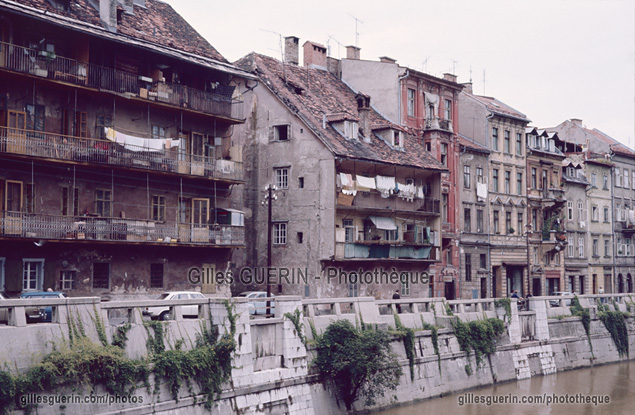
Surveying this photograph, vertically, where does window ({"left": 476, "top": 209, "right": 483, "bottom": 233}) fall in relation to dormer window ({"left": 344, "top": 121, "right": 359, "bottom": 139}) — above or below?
below

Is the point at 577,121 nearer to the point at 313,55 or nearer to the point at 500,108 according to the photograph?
the point at 500,108

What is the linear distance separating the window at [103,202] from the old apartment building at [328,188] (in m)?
11.9

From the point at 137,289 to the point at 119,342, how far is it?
18323 mm

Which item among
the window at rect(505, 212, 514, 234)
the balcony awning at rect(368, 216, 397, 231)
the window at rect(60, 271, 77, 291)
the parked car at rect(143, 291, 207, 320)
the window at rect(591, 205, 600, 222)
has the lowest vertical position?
the parked car at rect(143, 291, 207, 320)

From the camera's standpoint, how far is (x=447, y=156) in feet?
197

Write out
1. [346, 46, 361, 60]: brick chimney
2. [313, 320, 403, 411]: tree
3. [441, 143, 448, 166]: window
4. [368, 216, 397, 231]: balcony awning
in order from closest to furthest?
[313, 320, 403, 411]: tree → [368, 216, 397, 231]: balcony awning → [441, 143, 448, 166]: window → [346, 46, 361, 60]: brick chimney

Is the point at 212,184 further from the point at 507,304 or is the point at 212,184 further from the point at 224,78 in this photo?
the point at 507,304

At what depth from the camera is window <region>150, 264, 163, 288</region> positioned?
136 feet

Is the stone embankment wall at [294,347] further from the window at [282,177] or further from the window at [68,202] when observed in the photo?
the window at [282,177]

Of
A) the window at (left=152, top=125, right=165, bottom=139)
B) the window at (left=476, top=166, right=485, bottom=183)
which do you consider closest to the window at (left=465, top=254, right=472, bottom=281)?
the window at (left=476, top=166, right=485, bottom=183)

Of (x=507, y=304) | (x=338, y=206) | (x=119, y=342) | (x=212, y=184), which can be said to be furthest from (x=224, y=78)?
(x=119, y=342)

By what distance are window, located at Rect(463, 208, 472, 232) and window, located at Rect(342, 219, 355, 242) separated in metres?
14.5

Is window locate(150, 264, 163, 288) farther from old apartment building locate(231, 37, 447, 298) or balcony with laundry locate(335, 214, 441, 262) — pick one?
balcony with laundry locate(335, 214, 441, 262)

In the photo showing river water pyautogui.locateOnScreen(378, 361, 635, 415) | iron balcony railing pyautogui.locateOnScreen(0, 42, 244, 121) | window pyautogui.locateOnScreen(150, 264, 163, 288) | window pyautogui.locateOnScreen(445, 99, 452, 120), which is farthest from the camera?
window pyautogui.locateOnScreen(445, 99, 452, 120)
